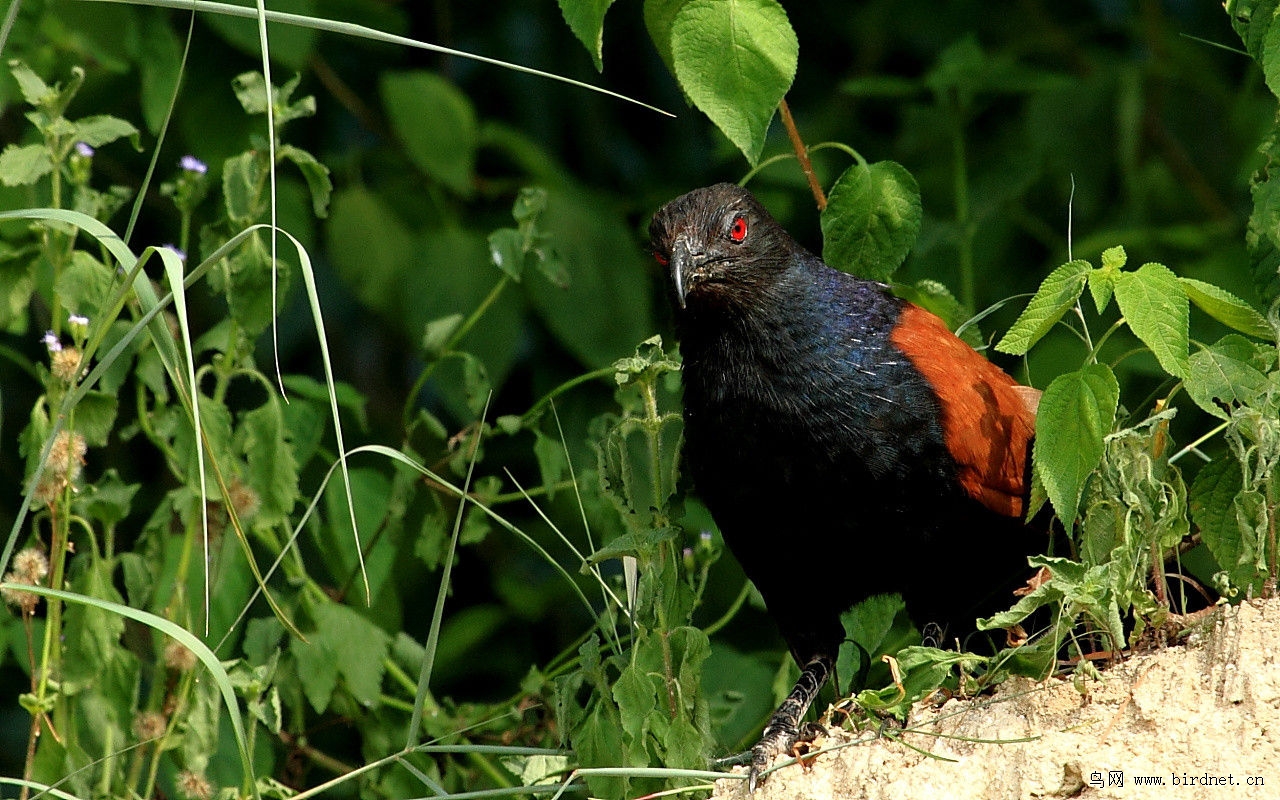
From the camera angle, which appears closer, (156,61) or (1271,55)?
(1271,55)

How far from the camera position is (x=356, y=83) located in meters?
5.07

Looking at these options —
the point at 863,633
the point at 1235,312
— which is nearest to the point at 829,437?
the point at 863,633

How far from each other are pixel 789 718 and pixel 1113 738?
0.78 meters

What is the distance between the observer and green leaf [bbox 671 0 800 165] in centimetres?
231

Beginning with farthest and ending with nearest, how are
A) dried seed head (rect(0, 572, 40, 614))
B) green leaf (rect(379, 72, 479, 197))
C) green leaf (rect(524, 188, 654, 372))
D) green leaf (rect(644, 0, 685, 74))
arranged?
1. green leaf (rect(379, 72, 479, 197))
2. green leaf (rect(524, 188, 654, 372))
3. dried seed head (rect(0, 572, 40, 614))
4. green leaf (rect(644, 0, 685, 74))

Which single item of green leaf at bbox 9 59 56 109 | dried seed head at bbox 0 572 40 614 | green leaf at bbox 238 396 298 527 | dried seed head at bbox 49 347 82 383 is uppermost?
green leaf at bbox 9 59 56 109

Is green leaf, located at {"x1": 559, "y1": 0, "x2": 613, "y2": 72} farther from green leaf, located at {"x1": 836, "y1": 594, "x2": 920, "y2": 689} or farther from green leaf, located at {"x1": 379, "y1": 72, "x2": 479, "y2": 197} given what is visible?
green leaf, located at {"x1": 379, "y1": 72, "x2": 479, "y2": 197}

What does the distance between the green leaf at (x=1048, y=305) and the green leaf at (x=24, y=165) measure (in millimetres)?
1701

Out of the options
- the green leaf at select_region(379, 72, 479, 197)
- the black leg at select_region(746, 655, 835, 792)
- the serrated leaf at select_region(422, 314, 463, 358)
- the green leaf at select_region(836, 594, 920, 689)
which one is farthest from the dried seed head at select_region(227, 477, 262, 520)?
the green leaf at select_region(379, 72, 479, 197)

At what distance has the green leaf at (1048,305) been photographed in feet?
6.80

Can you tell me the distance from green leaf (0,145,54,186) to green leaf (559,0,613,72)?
3.38ft

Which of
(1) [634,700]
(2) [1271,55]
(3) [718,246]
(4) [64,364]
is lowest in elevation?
(1) [634,700]

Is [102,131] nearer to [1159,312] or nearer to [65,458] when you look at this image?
[65,458]

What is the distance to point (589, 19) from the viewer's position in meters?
2.29
